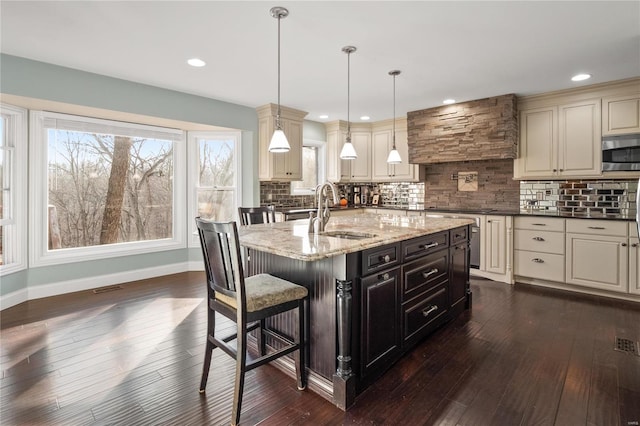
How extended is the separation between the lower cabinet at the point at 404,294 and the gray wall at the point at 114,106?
10.2 ft

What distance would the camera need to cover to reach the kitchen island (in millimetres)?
1962

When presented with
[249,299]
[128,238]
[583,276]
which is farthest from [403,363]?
[128,238]

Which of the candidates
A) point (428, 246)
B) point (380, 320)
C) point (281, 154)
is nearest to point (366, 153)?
point (281, 154)

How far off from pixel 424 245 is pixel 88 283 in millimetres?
3921

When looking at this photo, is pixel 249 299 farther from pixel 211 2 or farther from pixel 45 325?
pixel 45 325

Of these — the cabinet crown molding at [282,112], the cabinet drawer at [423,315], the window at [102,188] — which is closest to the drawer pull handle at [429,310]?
the cabinet drawer at [423,315]

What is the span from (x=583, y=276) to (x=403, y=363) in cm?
295

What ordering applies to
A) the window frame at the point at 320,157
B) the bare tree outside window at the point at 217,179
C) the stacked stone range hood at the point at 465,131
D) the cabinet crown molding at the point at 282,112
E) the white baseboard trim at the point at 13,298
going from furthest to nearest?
the window frame at the point at 320,157 < the bare tree outside window at the point at 217,179 < the cabinet crown molding at the point at 282,112 < the stacked stone range hood at the point at 465,131 < the white baseboard trim at the point at 13,298

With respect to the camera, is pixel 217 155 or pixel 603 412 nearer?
pixel 603 412

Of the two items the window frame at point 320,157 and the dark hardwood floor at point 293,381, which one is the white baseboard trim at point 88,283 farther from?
the window frame at point 320,157

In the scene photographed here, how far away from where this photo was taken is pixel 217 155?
5.20 meters

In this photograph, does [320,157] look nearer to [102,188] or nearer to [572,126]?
[102,188]

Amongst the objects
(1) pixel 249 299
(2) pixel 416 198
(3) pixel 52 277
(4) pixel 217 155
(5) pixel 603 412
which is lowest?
(5) pixel 603 412

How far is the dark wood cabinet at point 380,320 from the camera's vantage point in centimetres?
210
